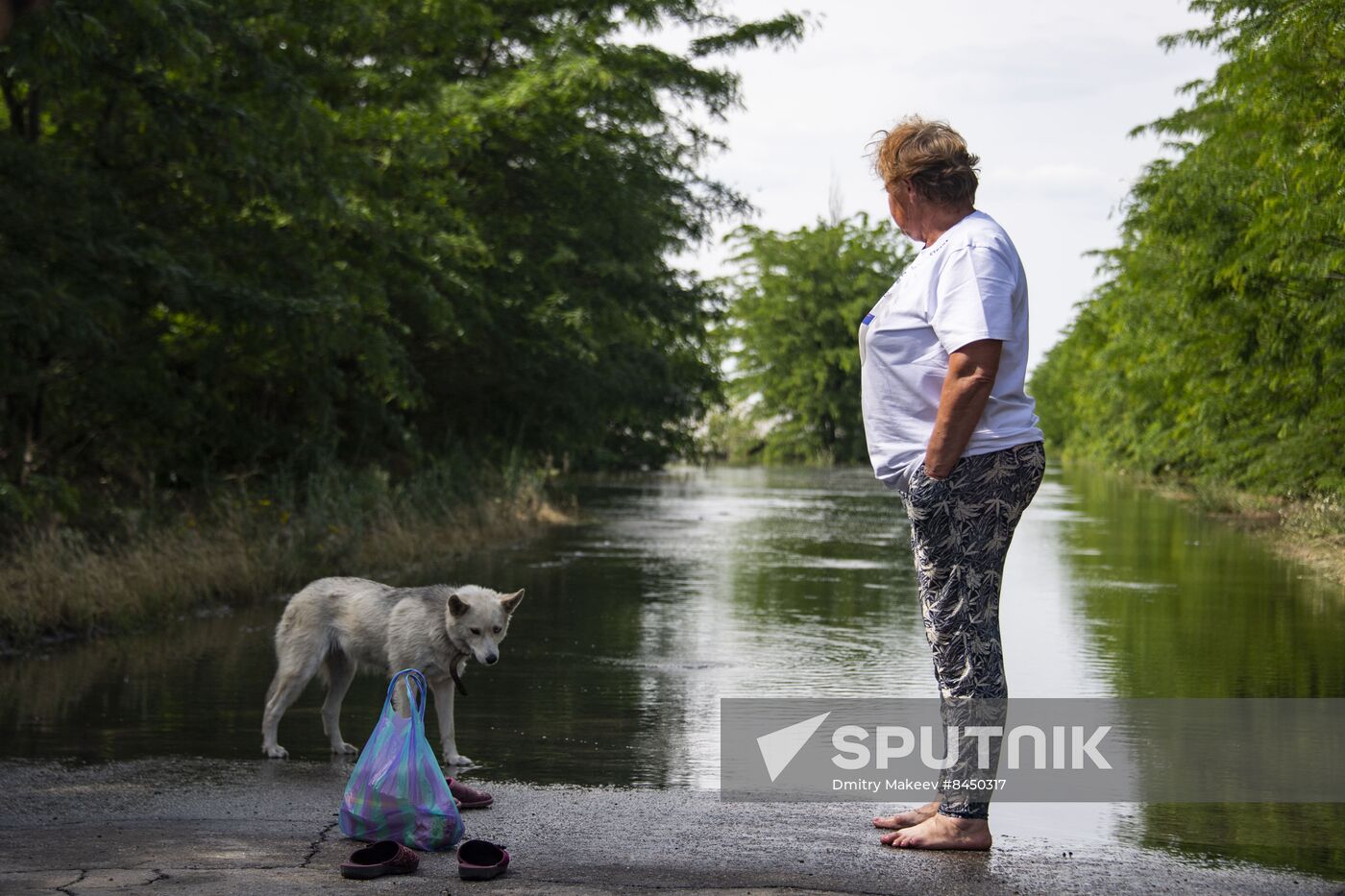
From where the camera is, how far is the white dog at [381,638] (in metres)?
7.16

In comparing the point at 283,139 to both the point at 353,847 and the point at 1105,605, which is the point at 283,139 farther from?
the point at 353,847

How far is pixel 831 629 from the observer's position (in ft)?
41.1

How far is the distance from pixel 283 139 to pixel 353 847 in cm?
1071

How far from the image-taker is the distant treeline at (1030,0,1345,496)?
15906mm

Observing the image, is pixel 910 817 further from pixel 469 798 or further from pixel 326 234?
pixel 326 234

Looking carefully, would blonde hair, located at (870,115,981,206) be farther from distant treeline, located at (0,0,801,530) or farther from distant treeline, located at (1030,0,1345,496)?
distant treeline, located at (1030,0,1345,496)

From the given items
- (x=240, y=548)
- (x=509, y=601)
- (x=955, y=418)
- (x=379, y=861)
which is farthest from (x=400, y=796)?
(x=240, y=548)

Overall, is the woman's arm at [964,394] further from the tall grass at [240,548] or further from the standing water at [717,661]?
the tall grass at [240,548]

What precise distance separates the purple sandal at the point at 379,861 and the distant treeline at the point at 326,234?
7.31 m

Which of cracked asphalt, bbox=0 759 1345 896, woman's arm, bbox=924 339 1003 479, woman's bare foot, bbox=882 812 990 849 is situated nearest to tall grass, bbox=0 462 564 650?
cracked asphalt, bbox=0 759 1345 896

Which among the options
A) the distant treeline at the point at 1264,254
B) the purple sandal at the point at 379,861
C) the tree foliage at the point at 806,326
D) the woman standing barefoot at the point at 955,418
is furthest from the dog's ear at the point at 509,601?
the tree foliage at the point at 806,326

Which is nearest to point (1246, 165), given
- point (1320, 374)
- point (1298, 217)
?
point (1320, 374)

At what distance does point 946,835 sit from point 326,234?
497 inches

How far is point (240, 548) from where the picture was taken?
1403cm
